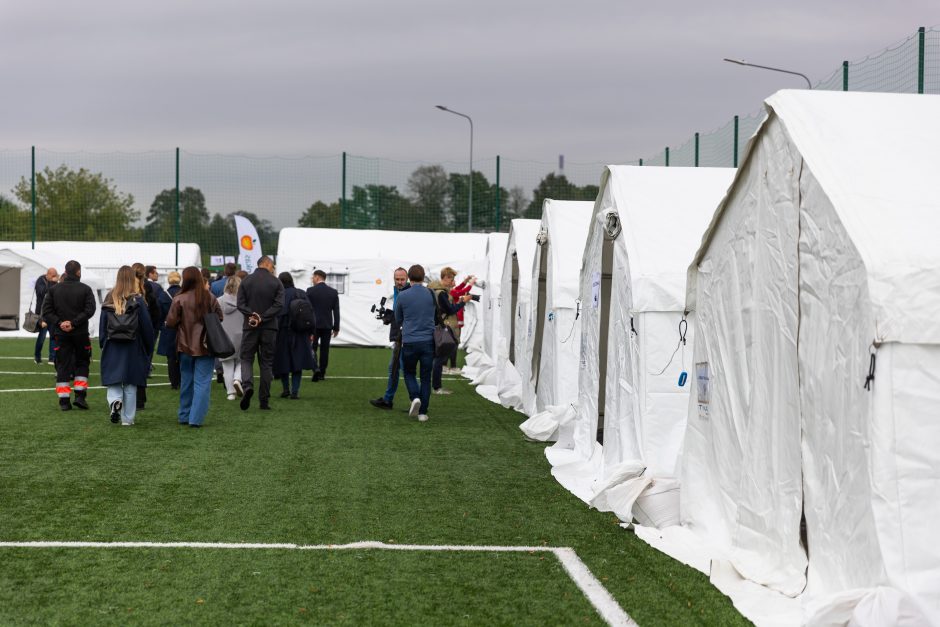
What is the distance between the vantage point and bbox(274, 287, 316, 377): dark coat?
14172 millimetres

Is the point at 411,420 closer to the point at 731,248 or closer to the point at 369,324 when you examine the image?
the point at 731,248

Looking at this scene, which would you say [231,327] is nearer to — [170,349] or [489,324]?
[170,349]

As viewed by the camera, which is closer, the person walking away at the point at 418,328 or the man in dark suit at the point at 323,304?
the person walking away at the point at 418,328

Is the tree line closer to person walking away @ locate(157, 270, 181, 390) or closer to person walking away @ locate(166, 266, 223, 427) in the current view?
person walking away @ locate(157, 270, 181, 390)

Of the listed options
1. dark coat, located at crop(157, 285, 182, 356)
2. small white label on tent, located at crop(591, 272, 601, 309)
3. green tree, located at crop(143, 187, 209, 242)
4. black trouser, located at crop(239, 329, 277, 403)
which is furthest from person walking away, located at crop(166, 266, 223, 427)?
green tree, located at crop(143, 187, 209, 242)

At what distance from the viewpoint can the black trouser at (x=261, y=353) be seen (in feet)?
42.5

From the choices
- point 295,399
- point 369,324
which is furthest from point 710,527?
point 369,324

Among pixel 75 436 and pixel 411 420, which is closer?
pixel 75 436

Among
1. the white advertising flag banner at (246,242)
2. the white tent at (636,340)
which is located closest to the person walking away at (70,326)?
the white tent at (636,340)

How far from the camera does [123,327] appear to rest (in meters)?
11.0

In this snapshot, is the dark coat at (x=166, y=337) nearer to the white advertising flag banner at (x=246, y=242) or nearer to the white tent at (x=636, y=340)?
the white tent at (x=636, y=340)

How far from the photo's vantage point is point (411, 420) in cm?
1243

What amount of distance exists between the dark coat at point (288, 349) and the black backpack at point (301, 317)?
7 cm

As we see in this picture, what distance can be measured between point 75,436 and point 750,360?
23.4 ft
